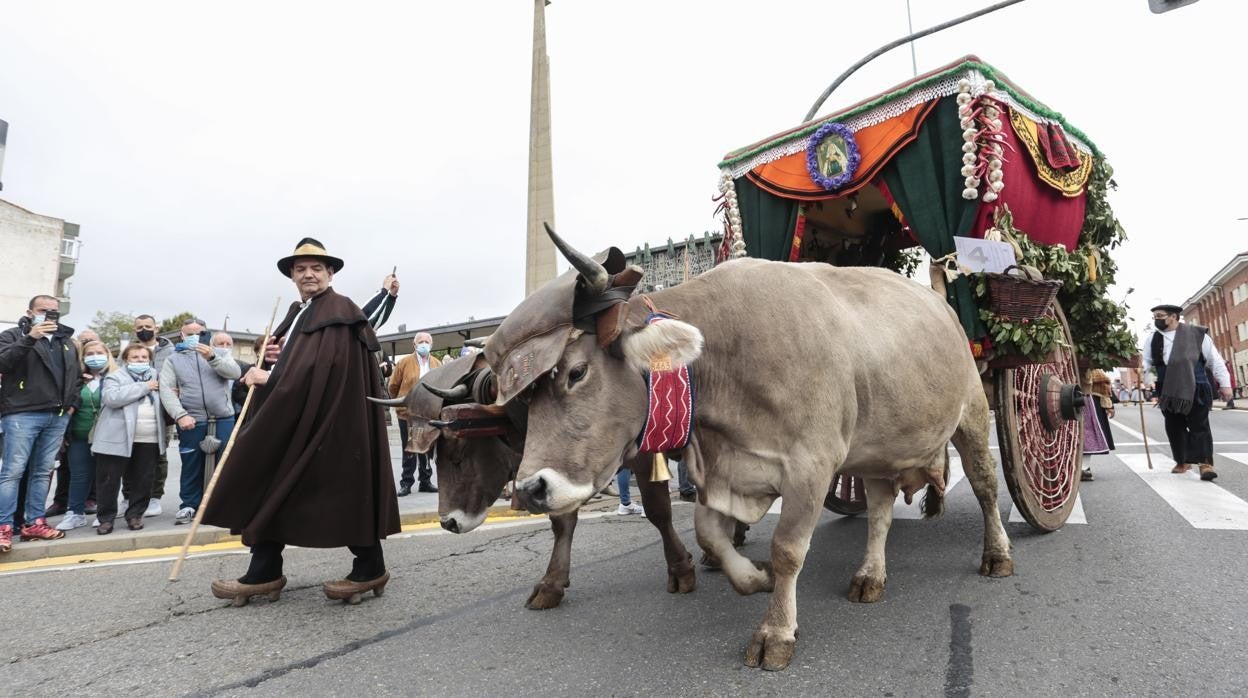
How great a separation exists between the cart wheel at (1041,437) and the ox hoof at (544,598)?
9.49ft

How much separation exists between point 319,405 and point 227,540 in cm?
312

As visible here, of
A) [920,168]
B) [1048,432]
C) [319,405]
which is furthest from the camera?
[1048,432]

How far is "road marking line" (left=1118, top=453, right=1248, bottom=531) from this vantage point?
191 inches

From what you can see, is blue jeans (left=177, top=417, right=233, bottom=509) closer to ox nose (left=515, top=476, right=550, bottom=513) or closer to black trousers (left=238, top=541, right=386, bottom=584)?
black trousers (left=238, top=541, right=386, bottom=584)

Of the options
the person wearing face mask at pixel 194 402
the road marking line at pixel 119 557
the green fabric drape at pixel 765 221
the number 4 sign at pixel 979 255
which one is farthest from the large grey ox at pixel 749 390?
the person wearing face mask at pixel 194 402

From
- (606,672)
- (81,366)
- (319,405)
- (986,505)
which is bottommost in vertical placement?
(606,672)

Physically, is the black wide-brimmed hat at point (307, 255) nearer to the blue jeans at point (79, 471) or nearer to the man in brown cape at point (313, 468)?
the man in brown cape at point (313, 468)

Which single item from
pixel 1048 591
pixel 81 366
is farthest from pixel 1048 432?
pixel 81 366

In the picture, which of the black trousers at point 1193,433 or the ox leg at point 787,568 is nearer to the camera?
the ox leg at point 787,568

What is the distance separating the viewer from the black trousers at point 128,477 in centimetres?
578

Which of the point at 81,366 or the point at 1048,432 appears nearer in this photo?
the point at 1048,432

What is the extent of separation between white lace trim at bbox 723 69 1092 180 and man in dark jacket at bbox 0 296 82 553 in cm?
601

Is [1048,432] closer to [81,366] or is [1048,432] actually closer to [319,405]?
[319,405]

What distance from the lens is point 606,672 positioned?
2.60m
